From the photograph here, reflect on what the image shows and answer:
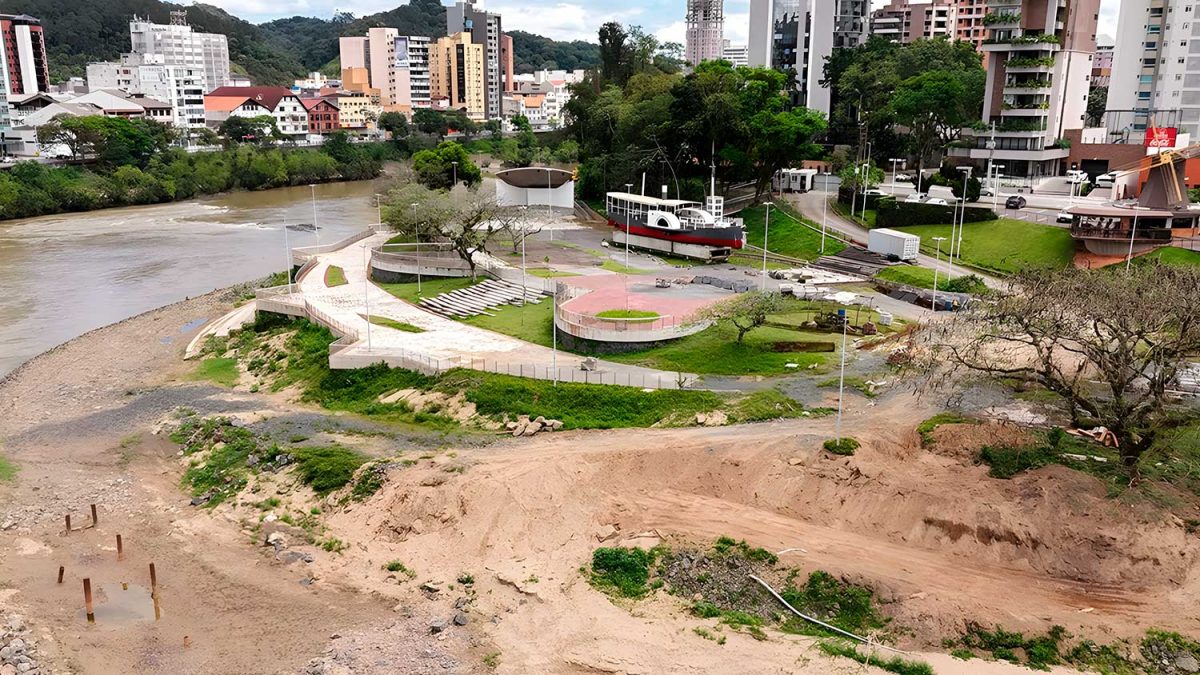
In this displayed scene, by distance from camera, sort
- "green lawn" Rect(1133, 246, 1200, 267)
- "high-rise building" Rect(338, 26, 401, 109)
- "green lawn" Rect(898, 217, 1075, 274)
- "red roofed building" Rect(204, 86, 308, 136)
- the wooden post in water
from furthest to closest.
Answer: "high-rise building" Rect(338, 26, 401, 109) → "red roofed building" Rect(204, 86, 308, 136) → "green lawn" Rect(898, 217, 1075, 274) → "green lawn" Rect(1133, 246, 1200, 267) → the wooden post in water

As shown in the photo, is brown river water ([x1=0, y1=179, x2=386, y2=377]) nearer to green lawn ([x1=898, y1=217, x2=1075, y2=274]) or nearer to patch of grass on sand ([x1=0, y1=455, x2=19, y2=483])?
patch of grass on sand ([x1=0, y1=455, x2=19, y2=483])

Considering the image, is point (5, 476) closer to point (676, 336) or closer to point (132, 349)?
point (132, 349)

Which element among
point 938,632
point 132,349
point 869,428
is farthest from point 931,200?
point 132,349

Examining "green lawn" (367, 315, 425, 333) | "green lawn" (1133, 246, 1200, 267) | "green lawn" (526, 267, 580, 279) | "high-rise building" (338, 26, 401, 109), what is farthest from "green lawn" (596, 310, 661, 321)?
"high-rise building" (338, 26, 401, 109)

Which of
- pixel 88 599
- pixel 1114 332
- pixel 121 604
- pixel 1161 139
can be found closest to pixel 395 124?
pixel 1161 139

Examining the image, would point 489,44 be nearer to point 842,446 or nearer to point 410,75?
point 410,75

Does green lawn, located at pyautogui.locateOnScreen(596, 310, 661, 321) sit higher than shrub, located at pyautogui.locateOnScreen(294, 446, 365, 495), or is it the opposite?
green lawn, located at pyautogui.locateOnScreen(596, 310, 661, 321)
